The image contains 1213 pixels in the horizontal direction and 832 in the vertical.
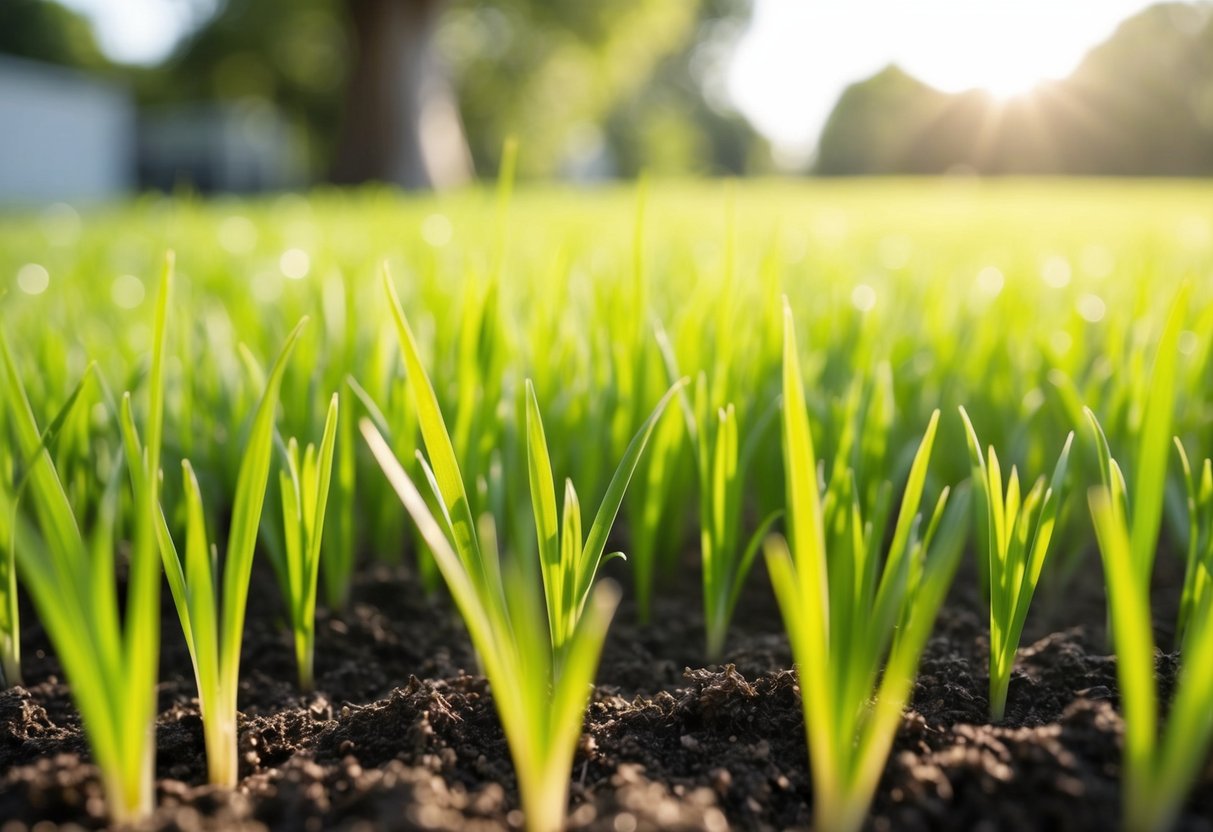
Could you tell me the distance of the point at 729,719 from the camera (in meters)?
0.66

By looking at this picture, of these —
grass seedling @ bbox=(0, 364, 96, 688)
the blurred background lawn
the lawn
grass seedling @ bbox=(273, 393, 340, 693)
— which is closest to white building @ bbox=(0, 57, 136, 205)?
the blurred background lawn

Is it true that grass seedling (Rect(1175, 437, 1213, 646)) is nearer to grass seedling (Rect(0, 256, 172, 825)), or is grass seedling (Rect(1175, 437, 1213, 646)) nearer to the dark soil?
the dark soil

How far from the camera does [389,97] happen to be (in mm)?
11555

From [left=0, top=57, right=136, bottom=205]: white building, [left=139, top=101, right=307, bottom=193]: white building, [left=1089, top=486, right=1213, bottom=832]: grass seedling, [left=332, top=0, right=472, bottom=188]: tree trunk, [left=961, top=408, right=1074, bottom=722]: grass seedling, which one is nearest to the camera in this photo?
[left=1089, top=486, right=1213, bottom=832]: grass seedling

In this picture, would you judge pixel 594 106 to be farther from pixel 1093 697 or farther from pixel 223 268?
pixel 1093 697

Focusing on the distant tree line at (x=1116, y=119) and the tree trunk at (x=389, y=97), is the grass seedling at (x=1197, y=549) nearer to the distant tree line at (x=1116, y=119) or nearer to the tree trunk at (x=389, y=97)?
the tree trunk at (x=389, y=97)

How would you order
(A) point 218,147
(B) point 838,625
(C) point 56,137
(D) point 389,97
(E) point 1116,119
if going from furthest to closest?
(E) point 1116,119 < (A) point 218,147 < (C) point 56,137 < (D) point 389,97 < (B) point 838,625

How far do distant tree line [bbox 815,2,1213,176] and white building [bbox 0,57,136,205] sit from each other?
2531 centimetres

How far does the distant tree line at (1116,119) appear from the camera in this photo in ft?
90.0

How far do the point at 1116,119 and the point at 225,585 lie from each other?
33.1m

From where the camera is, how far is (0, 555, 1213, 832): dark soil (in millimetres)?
519

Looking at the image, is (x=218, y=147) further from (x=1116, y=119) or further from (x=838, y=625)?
(x=1116, y=119)

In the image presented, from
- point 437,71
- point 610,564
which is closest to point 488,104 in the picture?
point 437,71

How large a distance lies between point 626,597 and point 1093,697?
0.50 m
